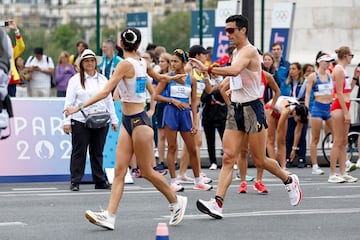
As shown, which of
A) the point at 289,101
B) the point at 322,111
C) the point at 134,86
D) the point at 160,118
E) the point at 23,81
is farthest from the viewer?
the point at 23,81

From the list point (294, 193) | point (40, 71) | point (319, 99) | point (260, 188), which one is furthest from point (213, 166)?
point (294, 193)

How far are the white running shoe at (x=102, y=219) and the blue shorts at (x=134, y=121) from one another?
0.89 m

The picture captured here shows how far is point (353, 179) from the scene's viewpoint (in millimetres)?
17969

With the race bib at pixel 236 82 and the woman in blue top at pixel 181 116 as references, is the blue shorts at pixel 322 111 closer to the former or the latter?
the woman in blue top at pixel 181 116

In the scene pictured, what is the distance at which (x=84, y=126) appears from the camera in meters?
16.5

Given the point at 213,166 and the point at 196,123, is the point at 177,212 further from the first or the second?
the point at 213,166

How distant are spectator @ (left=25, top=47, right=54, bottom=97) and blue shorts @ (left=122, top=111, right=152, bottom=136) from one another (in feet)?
47.7

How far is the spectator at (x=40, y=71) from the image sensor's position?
26797 millimetres

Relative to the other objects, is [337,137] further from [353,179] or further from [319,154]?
[319,154]

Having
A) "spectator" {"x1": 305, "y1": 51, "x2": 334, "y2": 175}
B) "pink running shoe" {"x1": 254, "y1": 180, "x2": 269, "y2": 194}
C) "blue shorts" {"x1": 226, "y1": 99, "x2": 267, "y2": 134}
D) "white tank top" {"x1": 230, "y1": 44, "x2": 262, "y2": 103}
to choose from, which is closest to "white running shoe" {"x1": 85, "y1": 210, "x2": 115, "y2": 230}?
"blue shorts" {"x1": 226, "y1": 99, "x2": 267, "y2": 134}

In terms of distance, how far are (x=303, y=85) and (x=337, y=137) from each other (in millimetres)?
4014

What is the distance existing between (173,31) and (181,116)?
82091 mm

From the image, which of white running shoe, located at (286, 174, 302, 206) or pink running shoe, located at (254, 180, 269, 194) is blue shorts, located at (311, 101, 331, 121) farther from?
white running shoe, located at (286, 174, 302, 206)

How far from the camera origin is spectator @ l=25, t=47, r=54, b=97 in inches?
1055
